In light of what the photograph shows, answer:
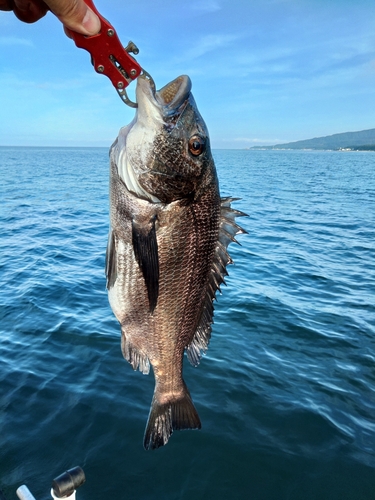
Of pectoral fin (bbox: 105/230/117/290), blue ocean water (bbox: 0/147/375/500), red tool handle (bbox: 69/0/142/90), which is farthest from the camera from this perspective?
blue ocean water (bbox: 0/147/375/500)

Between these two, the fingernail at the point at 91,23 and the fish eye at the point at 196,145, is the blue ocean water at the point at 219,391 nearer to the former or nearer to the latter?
the fish eye at the point at 196,145

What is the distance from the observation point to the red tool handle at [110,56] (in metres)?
2.31

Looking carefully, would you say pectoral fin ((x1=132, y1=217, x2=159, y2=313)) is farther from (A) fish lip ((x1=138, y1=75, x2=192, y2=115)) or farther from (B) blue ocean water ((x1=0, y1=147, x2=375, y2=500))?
(B) blue ocean water ((x1=0, y1=147, x2=375, y2=500))

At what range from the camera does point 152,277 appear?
285cm

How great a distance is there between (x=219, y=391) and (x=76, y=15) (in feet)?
19.8

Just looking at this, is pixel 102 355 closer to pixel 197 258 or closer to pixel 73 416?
pixel 73 416

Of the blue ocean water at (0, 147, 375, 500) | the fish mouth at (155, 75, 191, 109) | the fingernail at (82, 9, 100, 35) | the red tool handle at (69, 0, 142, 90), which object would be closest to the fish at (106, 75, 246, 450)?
the fish mouth at (155, 75, 191, 109)

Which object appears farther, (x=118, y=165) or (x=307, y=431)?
(x=307, y=431)

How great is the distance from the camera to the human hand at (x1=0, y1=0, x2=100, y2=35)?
2021mm

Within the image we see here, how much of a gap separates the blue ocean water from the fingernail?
497 cm

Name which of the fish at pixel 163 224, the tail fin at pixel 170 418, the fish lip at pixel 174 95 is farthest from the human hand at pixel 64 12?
the tail fin at pixel 170 418

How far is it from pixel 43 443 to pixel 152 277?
4.03m

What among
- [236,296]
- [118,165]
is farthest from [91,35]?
[236,296]

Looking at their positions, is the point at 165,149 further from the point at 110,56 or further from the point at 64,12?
the point at 64,12
